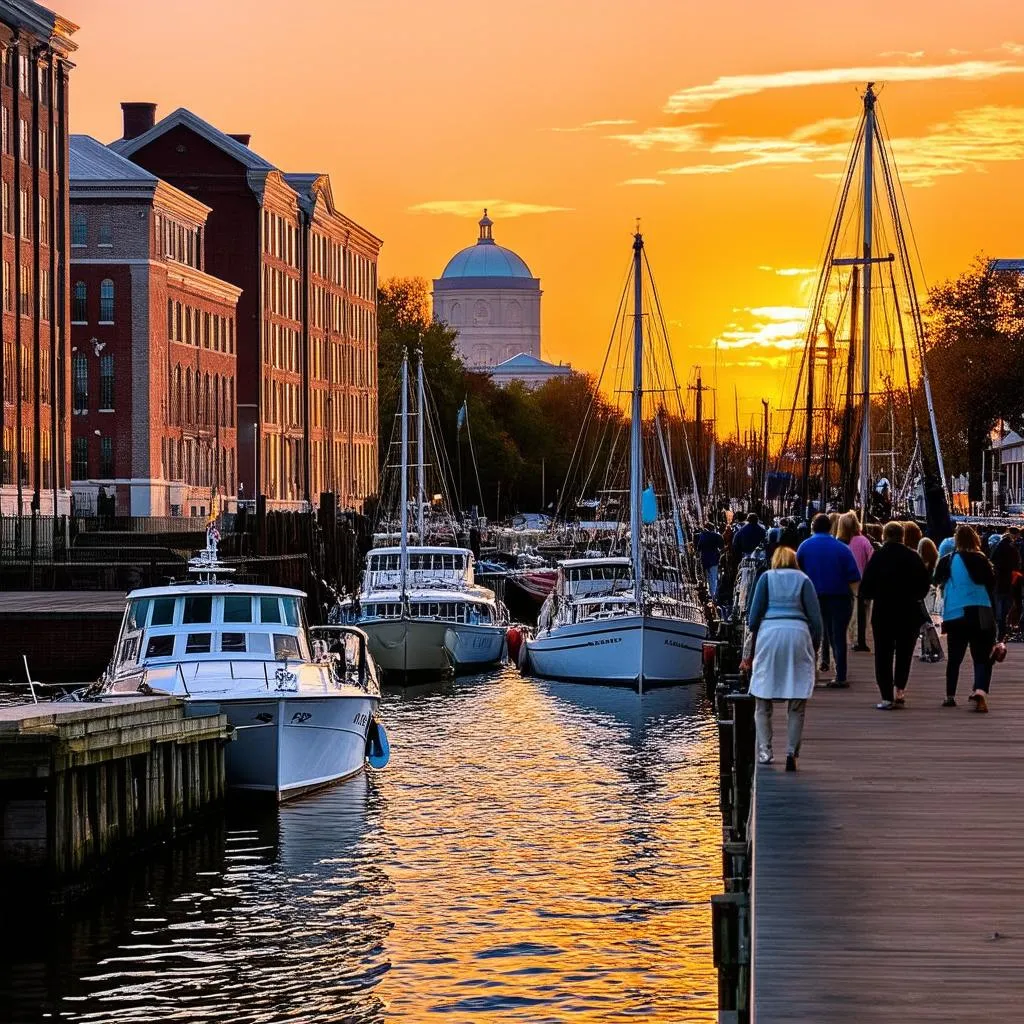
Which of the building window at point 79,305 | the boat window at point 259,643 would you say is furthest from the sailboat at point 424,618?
the building window at point 79,305

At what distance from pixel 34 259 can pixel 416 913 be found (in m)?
72.4

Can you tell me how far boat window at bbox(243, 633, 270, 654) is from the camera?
3303cm

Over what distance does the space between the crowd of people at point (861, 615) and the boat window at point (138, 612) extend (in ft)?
34.7

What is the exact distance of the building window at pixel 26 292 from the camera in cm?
8969

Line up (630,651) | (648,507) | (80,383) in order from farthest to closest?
(80,383), (648,507), (630,651)

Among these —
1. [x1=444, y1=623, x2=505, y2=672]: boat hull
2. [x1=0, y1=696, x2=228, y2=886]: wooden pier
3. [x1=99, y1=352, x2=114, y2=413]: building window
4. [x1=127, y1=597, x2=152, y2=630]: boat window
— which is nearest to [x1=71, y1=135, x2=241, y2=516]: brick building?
[x1=99, y1=352, x2=114, y2=413]: building window

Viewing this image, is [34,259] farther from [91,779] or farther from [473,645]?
[91,779]

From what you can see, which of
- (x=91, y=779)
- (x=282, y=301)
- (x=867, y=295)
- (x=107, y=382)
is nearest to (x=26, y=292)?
(x=107, y=382)

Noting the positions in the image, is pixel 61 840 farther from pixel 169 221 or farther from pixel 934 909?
pixel 169 221

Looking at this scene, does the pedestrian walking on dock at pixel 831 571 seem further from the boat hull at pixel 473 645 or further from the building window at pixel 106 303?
the building window at pixel 106 303

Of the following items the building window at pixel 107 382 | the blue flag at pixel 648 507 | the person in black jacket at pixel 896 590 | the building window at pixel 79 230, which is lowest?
the person in black jacket at pixel 896 590

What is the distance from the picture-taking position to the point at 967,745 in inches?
855

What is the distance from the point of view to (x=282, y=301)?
443ft

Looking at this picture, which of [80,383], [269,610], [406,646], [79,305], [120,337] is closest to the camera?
[269,610]
